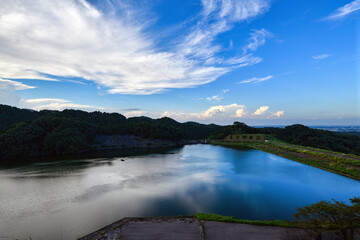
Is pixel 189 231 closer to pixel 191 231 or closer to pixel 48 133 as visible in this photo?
pixel 191 231

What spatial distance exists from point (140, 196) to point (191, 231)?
377 inches

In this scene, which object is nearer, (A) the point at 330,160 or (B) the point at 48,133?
(A) the point at 330,160

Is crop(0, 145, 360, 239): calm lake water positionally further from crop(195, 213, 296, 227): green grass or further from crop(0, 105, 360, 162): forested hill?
crop(0, 105, 360, 162): forested hill

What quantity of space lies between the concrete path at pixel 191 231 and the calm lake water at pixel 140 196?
2.20 meters

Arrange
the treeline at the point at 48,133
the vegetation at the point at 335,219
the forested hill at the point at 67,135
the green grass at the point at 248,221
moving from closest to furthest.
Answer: the vegetation at the point at 335,219 → the green grass at the point at 248,221 → the treeline at the point at 48,133 → the forested hill at the point at 67,135

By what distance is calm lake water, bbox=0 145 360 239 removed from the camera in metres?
14.0

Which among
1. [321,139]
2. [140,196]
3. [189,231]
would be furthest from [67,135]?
[321,139]

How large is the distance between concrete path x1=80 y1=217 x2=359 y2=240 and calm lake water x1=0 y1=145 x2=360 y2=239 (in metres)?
2.20

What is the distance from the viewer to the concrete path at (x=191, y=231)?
1051cm

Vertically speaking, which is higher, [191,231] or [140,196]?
[191,231]

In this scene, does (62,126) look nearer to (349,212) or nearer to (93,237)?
(93,237)

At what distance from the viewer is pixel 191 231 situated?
36.8 ft

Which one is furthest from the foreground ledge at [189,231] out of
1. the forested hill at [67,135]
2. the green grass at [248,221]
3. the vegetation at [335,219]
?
the forested hill at [67,135]

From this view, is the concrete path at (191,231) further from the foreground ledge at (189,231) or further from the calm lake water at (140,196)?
the calm lake water at (140,196)
